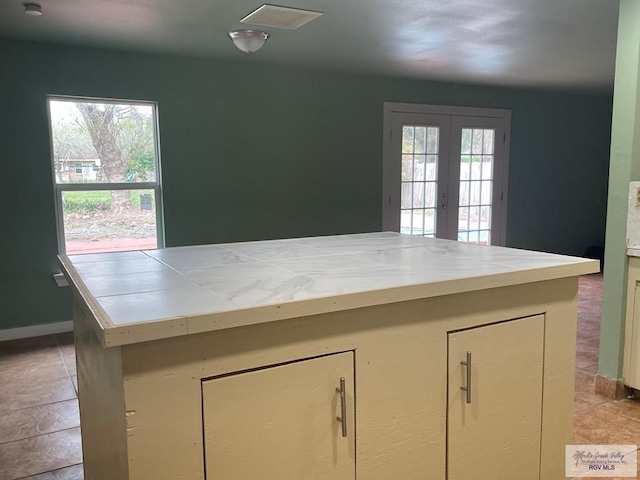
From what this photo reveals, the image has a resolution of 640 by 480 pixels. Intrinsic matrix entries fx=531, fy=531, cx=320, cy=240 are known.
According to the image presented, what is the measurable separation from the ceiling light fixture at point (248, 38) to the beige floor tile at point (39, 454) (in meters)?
2.49

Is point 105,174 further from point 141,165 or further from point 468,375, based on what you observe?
point 468,375

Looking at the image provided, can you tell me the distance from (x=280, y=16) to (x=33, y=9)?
1.46 meters

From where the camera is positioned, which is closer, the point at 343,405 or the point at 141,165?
the point at 343,405

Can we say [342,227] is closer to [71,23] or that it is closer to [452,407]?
[71,23]

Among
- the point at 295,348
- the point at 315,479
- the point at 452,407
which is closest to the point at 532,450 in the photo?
the point at 452,407

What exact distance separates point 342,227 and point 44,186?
274 cm

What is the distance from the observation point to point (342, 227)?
547 cm

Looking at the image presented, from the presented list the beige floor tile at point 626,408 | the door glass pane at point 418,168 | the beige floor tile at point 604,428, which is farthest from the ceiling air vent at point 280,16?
the door glass pane at point 418,168

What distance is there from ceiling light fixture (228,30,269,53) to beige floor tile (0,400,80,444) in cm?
241

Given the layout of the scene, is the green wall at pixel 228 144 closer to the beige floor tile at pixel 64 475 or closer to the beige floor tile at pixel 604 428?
the beige floor tile at pixel 64 475

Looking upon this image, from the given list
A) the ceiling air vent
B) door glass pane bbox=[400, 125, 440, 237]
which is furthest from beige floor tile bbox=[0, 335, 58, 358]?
door glass pane bbox=[400, 125, 440, 237]

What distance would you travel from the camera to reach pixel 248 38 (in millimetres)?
3459

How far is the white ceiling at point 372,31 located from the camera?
10.2 ft

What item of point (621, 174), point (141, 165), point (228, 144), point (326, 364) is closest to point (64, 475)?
point (326, 364)
